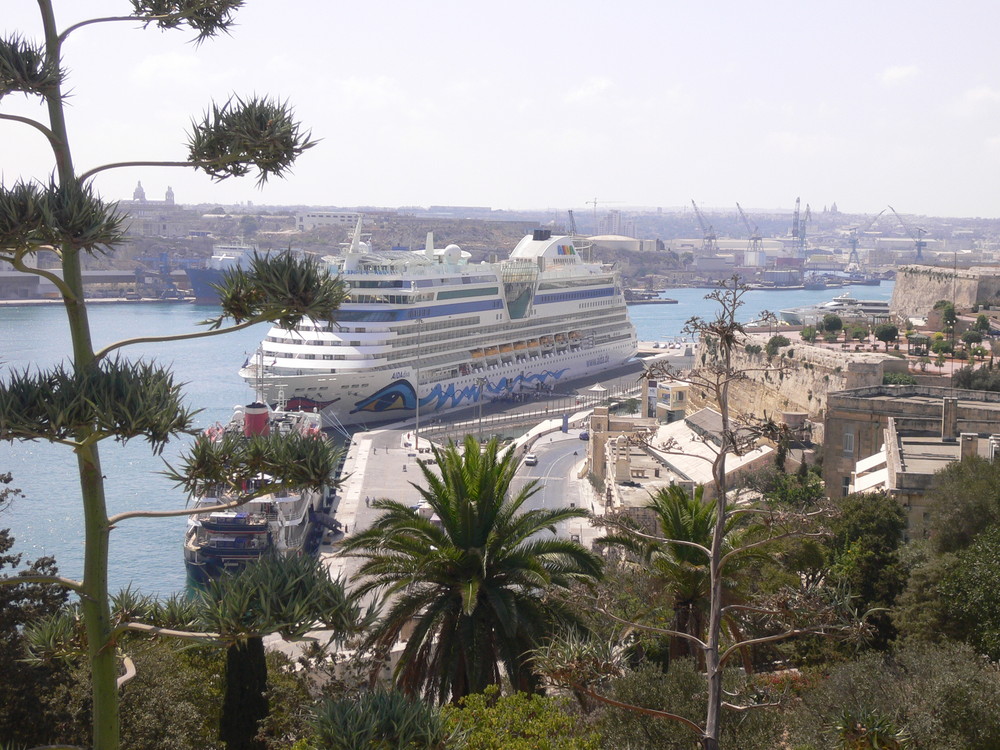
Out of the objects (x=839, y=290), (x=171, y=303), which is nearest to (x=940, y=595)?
(x=171, y=303)

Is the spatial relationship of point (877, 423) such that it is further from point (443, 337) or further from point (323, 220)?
point (323, 220)

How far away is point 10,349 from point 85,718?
36.3 m

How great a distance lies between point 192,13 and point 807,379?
18.7m

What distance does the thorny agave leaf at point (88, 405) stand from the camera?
8.71 ft

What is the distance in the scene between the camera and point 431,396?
29.7 m

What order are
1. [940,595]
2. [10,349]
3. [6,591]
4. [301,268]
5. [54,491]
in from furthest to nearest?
[10,349], [54,491], [940,595], [6,591], [301,268]

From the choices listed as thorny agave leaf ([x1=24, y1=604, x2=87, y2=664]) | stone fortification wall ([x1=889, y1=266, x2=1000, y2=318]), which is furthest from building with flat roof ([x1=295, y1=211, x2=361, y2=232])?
thorny agave leaf ([x1=24, y1=604, x2=87, y2=664])

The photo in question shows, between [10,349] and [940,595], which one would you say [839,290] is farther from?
[940,595]

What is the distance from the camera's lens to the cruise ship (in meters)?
27.2

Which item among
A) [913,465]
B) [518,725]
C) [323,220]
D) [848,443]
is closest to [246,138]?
[518,725]

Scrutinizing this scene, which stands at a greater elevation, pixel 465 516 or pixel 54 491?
pixel 465 516

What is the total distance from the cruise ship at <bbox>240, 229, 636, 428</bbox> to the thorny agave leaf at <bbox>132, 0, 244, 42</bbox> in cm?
2105

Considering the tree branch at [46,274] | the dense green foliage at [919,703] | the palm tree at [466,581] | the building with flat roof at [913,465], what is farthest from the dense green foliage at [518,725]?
the building with flat roof at [913,465]

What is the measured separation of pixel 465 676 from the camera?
5.21 m
